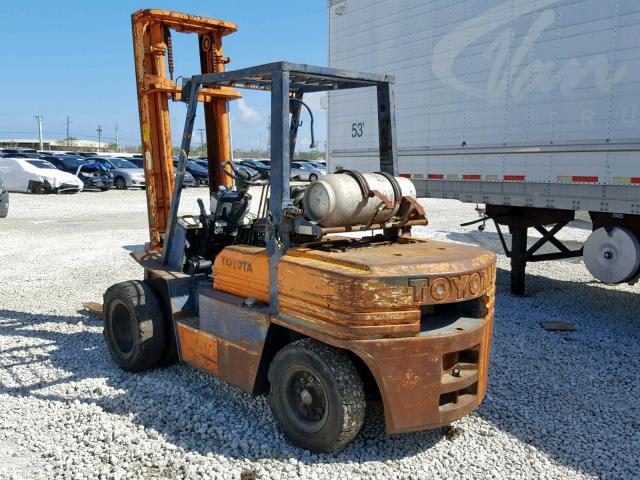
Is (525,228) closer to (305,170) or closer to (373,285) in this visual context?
(373,285)

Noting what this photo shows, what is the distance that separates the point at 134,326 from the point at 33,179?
19501 mm

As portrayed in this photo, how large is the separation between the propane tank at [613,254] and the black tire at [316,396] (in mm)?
4365

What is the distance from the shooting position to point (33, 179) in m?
21.8

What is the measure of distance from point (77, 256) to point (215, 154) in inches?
235

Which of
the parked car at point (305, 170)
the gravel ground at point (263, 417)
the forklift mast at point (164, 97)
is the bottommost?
the gravel ground at point (263, 417)

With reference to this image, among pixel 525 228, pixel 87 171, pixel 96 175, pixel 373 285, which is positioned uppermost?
pixel 87 171

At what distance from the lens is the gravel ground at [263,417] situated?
11.9ft

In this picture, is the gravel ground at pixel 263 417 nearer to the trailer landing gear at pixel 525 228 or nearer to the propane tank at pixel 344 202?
the trailer landing gear at pixel 525 228

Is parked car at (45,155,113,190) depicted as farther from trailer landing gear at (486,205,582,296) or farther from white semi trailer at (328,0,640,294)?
trailer landing gear at (486,205,582,296)

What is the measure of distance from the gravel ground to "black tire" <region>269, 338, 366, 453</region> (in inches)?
5.8

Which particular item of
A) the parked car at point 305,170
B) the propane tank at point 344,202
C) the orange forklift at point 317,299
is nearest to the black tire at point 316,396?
the orange forklift at point 317,299

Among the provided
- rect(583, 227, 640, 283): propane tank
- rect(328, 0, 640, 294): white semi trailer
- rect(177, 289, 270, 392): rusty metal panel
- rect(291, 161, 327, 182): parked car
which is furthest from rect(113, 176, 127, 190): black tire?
rect(177, 289, 270, 392): rusty metal panel

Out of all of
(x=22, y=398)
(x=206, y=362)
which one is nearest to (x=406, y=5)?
(x=206, y=362)

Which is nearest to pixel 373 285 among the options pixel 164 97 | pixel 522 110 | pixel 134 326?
pixel 134 326
